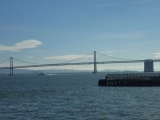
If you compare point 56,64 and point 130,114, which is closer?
point 130,114

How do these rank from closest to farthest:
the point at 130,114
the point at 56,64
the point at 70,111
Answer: the point at 130,114
the point at 70,111
the point at 56,64

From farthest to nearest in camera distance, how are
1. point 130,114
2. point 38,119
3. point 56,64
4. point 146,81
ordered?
1. point 56,64
2. point 146,81
3. point 130,114
4. point 38,119

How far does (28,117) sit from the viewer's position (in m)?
32.7

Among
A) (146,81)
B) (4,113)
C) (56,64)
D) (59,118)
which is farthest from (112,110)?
(56,64)

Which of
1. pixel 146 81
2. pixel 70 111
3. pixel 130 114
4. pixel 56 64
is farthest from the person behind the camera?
pixel 56 64

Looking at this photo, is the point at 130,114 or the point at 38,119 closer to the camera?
the point at 38,119

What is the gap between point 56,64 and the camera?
16650 cm

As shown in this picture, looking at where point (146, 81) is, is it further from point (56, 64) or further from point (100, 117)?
point (56, 64)

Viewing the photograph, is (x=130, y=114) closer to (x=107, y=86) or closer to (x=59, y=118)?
(x=59, y=118)

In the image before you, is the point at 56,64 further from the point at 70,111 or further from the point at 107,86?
the point at 70,111

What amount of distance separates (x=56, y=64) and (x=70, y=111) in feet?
427

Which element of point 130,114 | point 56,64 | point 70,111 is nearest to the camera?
point 130,114

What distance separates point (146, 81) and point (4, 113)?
4536 cm

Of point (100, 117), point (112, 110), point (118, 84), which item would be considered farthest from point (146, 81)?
point (100, 117)
